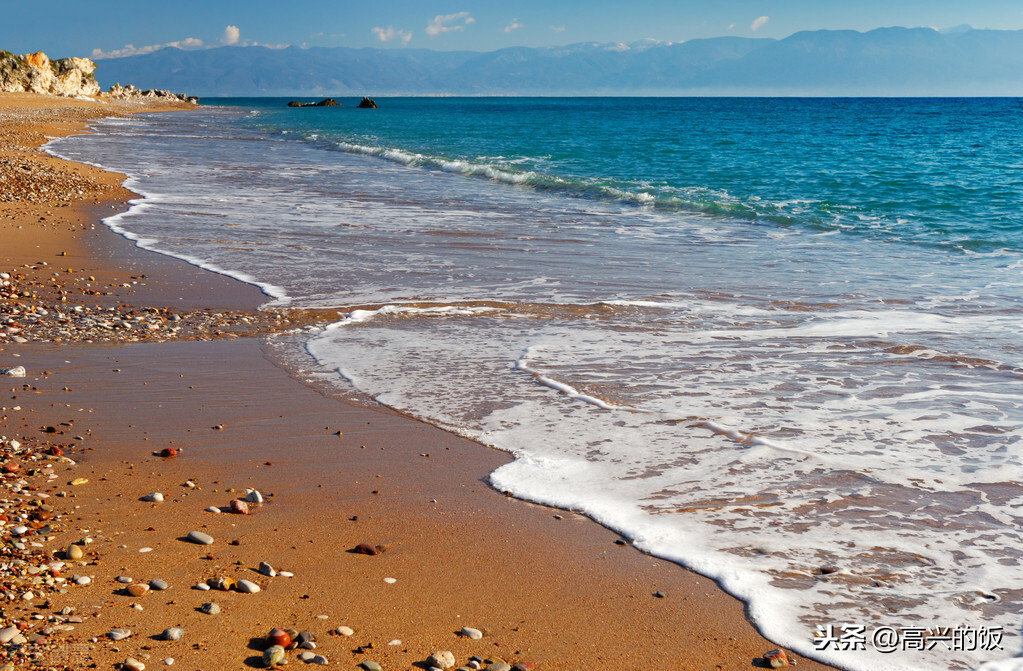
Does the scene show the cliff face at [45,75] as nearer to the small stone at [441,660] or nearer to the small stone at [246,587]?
the small stone at [246,587]

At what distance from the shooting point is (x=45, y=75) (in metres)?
82.9

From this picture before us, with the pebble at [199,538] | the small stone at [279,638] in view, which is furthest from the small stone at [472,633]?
the pebble at [199,538]

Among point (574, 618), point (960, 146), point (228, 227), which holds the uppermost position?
point (960, 146)

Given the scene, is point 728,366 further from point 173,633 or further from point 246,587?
point 173,633

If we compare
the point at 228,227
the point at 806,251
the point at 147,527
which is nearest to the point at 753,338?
the point at 147,527

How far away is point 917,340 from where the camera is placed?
307 inches

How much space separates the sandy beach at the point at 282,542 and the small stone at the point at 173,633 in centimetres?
2

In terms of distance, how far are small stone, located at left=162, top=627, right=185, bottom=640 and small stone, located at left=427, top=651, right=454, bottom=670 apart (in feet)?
3.11

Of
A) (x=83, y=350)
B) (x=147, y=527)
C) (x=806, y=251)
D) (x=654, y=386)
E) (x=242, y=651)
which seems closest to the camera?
(x=242, y=651)

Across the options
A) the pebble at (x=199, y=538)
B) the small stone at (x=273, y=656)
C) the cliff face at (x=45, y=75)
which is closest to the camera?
the small stone at (x=273, y=656)

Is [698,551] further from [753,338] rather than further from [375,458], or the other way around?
[753,338]

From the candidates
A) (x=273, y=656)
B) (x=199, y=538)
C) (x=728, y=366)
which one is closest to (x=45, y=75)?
(x=728, y=366)

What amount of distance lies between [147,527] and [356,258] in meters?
7.67

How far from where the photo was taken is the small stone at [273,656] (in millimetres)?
2943
